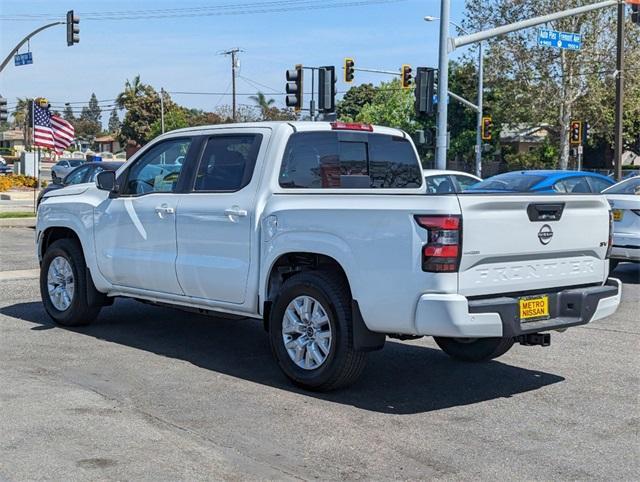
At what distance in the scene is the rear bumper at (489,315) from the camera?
18.6 feet

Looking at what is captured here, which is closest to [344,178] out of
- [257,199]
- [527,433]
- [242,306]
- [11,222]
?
[257,199]

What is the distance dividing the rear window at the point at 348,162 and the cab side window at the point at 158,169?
3.81 ft

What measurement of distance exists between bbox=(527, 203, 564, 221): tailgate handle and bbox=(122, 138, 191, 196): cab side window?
3167 millimetres

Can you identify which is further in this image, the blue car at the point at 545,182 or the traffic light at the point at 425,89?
the traffic light at the point at 425,89

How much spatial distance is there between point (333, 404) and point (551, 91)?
41.5 meters

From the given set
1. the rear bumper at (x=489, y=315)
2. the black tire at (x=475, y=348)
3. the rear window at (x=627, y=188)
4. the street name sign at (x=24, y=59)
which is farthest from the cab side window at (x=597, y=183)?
the street name sign at (x=24, y=59)

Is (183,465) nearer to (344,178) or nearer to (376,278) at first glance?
(376,278)

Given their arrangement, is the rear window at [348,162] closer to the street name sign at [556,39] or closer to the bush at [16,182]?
the street name sign at [556,39]

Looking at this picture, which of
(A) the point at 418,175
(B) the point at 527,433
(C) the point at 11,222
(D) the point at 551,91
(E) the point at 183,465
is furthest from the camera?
(D) the point at 551,91

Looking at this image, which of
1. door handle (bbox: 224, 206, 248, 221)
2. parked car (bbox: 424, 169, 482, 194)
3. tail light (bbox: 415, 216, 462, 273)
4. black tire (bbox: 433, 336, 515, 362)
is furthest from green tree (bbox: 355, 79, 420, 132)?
tail light (bbox: 415, 216, 462, 273)

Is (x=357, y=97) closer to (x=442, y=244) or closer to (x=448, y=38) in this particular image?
(x=448, y=38)

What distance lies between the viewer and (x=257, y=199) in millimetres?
6969

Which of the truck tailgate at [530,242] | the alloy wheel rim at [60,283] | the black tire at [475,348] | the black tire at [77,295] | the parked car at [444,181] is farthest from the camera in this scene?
the parked car at [444,181]

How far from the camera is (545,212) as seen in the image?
20.2 feet
